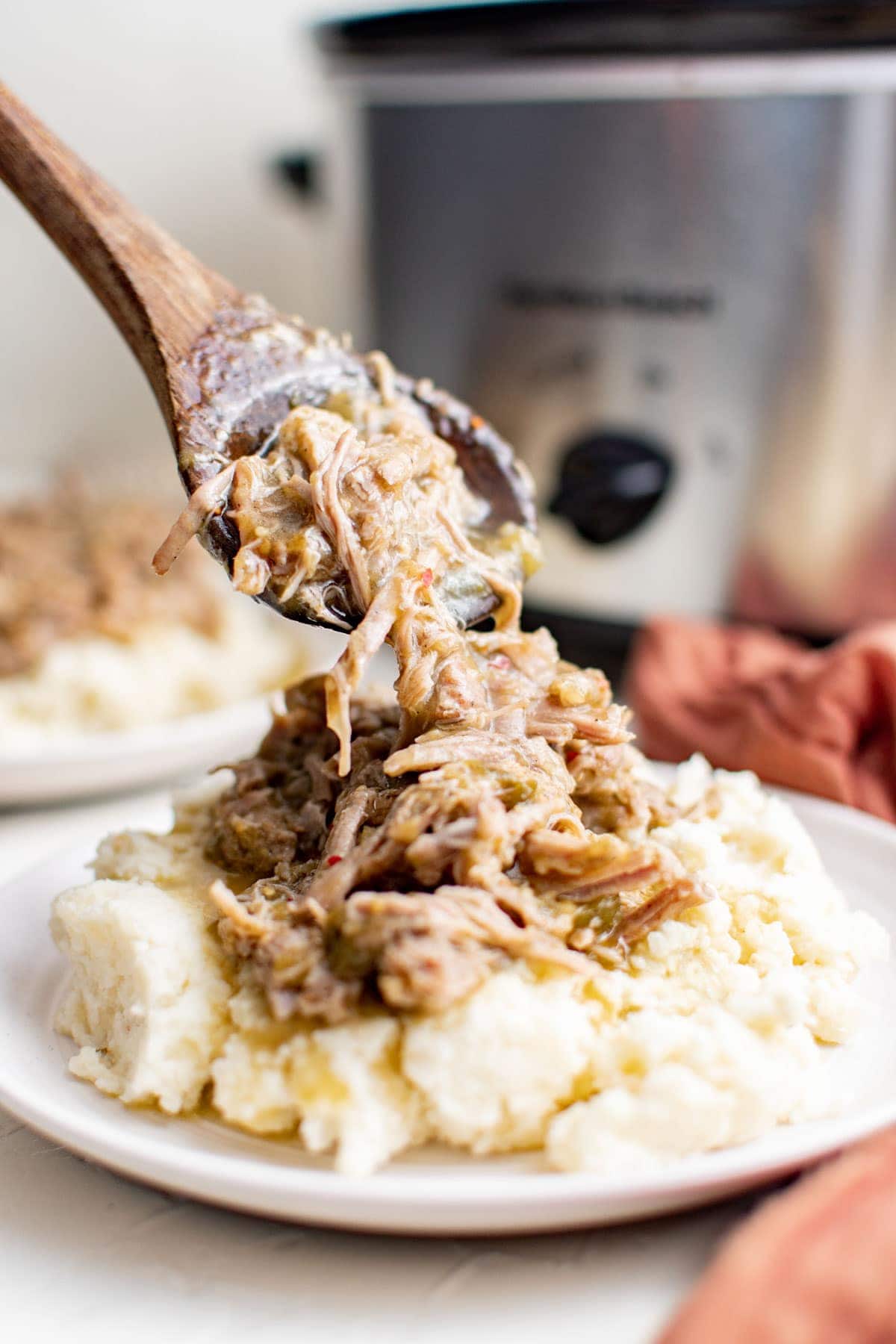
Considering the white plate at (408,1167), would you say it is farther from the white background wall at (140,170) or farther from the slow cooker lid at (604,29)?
the white background wall at (140,170)

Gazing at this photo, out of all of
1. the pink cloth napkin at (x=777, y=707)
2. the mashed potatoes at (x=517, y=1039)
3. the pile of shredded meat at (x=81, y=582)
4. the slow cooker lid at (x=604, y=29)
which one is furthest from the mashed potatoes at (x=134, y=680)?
the slow cooker lid at (x=604, y=29)

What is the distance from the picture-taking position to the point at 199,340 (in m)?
1.71

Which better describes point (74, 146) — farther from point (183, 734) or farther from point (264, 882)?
point (264, 882)

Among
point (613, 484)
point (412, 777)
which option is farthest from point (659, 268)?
point (412, 777)

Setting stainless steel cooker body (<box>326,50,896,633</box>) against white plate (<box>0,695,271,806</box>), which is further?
stainless steel cooker body (<box>326,50,896,633</box>)

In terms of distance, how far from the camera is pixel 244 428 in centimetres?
166

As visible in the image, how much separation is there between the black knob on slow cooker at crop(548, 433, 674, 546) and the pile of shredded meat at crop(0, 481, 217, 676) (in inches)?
34.4

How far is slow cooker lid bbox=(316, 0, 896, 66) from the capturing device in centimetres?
227

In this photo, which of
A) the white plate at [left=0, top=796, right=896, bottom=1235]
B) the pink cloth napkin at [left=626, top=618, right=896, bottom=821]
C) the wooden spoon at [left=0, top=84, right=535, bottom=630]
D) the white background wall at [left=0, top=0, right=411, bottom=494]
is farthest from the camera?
the white background wall at [left=0, top=0, right=411, bottom=494]

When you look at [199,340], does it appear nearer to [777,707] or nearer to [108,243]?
[108,243]

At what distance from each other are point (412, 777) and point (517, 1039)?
0.35 m

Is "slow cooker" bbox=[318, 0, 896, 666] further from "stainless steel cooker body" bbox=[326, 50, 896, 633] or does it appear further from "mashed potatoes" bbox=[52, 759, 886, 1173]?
"mashed potatoes" bbox=[52, 759, 886, 1173]

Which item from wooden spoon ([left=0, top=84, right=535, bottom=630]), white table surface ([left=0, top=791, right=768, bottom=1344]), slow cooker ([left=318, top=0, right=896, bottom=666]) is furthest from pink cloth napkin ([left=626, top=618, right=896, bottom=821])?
white table surface ([left=0, top=791, right=768, bottom=1344])

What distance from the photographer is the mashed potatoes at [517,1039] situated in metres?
1.20
